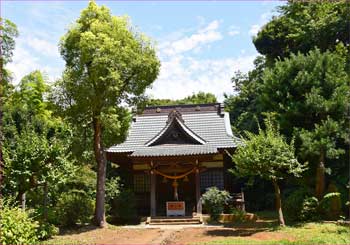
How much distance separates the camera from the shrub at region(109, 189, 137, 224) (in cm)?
1875

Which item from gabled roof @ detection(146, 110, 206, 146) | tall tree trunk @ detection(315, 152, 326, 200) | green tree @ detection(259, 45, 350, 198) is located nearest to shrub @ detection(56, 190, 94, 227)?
gabled roof @ detection(146, 110, 206, 146)

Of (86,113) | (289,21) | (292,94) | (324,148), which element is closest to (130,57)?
(86,113)

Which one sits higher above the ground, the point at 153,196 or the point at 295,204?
the point at 153,196

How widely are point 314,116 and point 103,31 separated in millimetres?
10785

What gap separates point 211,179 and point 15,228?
13.1m

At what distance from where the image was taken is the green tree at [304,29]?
24062 millimetres

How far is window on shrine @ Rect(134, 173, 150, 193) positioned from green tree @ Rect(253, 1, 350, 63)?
13684 mm

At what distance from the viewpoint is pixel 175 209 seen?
19234mm

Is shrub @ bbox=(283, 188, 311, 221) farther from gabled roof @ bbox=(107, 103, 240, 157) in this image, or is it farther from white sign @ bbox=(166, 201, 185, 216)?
white sign @ bbox=(166, 201, 185, 216)

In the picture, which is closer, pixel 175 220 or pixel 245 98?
pixel 175 220

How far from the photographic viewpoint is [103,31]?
50.5ft

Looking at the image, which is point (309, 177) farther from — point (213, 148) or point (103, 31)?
point (103, 31)

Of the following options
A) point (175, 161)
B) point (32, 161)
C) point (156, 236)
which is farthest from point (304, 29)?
point (32, 161)

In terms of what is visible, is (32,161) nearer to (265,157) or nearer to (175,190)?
(265,157)
